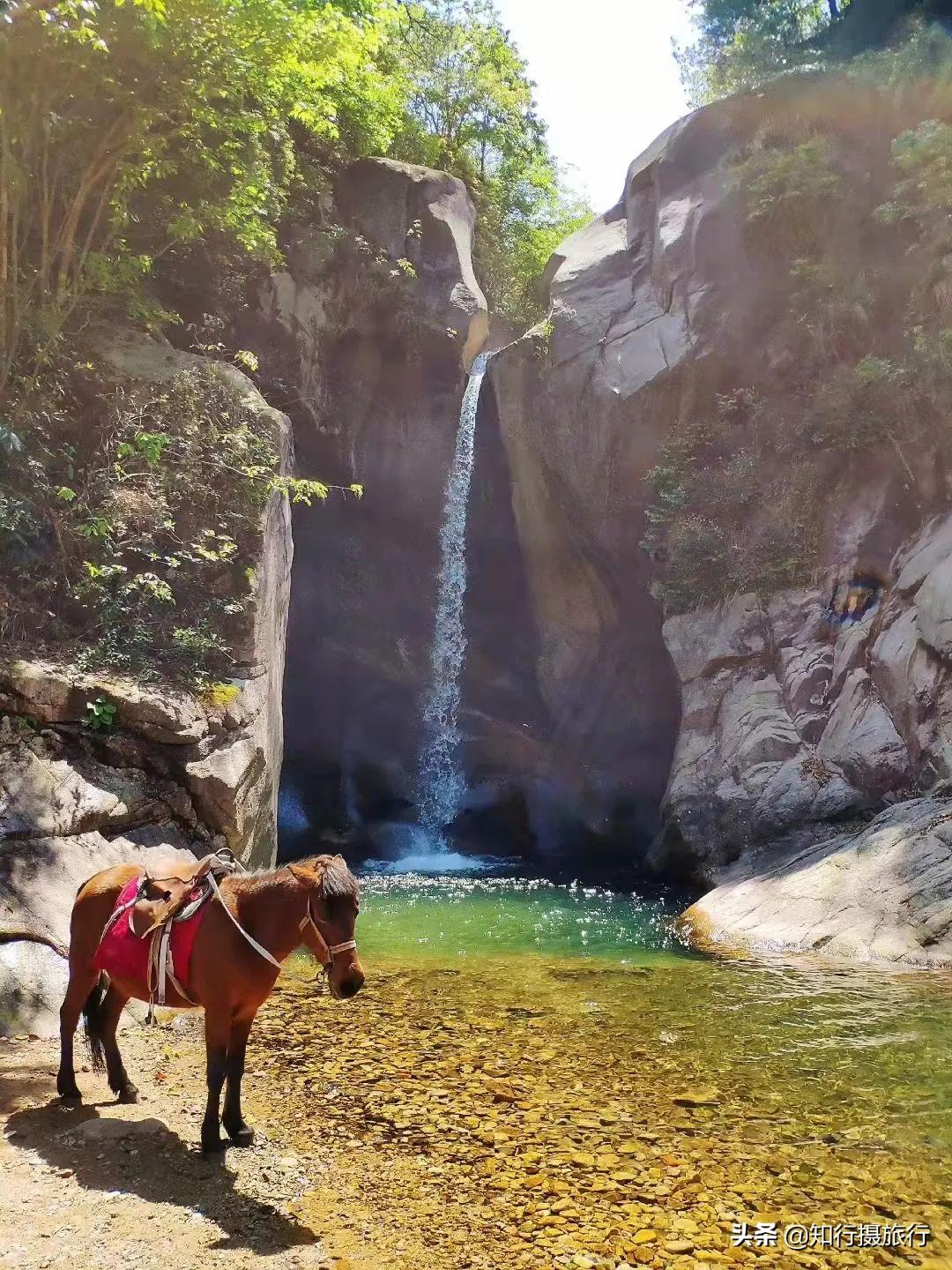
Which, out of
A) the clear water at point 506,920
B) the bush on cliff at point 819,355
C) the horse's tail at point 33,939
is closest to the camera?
the horse's tail at point 33,939

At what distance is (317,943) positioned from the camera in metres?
4.16

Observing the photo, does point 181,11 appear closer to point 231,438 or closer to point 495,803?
point 231,438

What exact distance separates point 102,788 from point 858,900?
8107mm

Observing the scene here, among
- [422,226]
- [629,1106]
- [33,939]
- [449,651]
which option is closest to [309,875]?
[629,1106]

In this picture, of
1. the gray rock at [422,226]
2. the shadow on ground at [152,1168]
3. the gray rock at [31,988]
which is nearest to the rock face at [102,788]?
the gray rock at [31,988]

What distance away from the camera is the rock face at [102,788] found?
6441 millimetres

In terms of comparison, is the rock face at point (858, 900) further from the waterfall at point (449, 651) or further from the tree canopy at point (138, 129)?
the tree canopy at point (138, 129)

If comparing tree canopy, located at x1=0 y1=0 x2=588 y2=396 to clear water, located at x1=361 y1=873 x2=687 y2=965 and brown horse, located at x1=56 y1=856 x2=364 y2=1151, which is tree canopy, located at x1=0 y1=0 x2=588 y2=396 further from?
clear water, located at x1=361 y1=873 x2=687 y2=965


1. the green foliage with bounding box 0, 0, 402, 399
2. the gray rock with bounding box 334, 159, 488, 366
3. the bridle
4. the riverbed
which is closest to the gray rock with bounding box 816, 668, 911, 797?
the riverbed

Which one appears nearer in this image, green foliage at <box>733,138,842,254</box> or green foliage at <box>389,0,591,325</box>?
green foliage at <box>733,138,842,254</box>

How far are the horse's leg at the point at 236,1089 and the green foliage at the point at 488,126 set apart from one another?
25490 mm

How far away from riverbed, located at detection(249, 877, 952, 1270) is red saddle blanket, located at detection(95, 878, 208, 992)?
1.16 m

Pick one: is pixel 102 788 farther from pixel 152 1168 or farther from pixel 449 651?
pixel 449 651

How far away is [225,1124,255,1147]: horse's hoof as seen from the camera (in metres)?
4.44
